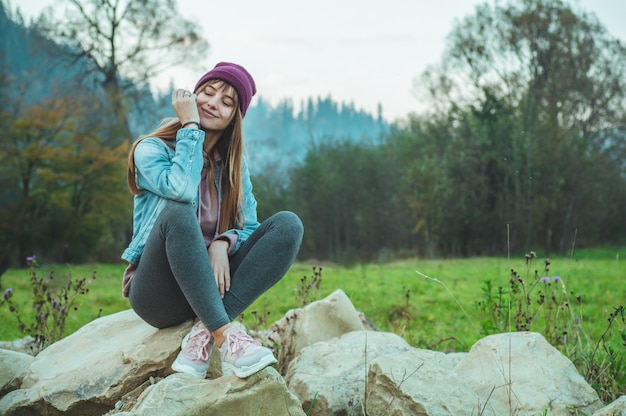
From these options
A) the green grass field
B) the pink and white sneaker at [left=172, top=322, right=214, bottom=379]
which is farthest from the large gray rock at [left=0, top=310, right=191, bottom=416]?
the green grass field

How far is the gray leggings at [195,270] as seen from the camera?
94.2 inches

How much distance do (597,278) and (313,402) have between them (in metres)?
9.49

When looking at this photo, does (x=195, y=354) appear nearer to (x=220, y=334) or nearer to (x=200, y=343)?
(x=200, y=343)

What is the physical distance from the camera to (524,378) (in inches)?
111

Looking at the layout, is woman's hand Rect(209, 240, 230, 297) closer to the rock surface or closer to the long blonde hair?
the long blonde hair

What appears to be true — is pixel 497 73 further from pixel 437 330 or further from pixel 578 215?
pixel 437 330

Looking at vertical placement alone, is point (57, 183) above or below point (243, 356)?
above

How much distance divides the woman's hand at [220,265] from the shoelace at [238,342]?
1.01ft

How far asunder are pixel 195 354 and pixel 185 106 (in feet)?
3.73

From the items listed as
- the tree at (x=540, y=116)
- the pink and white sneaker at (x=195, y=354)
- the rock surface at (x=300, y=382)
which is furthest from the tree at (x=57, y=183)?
the pink and white sneaker at (x=195, y=354)

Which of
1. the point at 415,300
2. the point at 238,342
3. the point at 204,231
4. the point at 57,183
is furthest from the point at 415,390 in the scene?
the point at 57,183

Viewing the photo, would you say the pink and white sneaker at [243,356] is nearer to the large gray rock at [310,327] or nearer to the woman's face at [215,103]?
the woman's face at [215,103]

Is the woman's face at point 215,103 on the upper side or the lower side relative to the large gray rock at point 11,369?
upper

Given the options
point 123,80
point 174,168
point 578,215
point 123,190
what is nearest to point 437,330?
point 174,168
